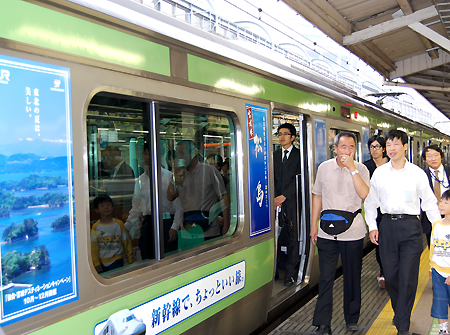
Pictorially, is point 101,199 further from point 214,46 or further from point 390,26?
point 390,26

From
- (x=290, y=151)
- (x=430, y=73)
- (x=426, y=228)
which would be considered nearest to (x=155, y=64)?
(x=290, y=151)

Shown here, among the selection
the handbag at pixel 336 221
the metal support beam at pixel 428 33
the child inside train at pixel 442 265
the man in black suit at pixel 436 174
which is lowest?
the child inside train at pixel 442 265

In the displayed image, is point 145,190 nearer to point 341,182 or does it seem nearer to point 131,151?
→ point 131,151

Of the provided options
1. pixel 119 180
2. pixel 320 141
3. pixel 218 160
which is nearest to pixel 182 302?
pixel 119 180

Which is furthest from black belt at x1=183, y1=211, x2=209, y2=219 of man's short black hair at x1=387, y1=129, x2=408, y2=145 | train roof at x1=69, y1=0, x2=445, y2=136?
man's short black hair at x1=387, y1=129, x2=408, y2=145

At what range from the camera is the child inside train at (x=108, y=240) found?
7.27ft

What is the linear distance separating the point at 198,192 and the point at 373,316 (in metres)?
2.09

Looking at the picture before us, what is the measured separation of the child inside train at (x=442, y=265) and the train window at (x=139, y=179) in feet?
6.15

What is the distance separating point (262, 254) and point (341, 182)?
0.93 meters

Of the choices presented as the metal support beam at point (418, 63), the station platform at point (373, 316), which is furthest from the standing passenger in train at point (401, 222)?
the metal support beam at point (418, 63)

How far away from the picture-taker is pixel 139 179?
8.10 ft

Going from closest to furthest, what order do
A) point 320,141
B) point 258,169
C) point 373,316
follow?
point 258,169 → point 373,316 → point 320,141

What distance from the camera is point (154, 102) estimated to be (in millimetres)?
2387

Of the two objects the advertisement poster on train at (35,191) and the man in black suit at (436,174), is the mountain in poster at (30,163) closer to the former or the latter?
the advertisement poster on train at (35,191)
